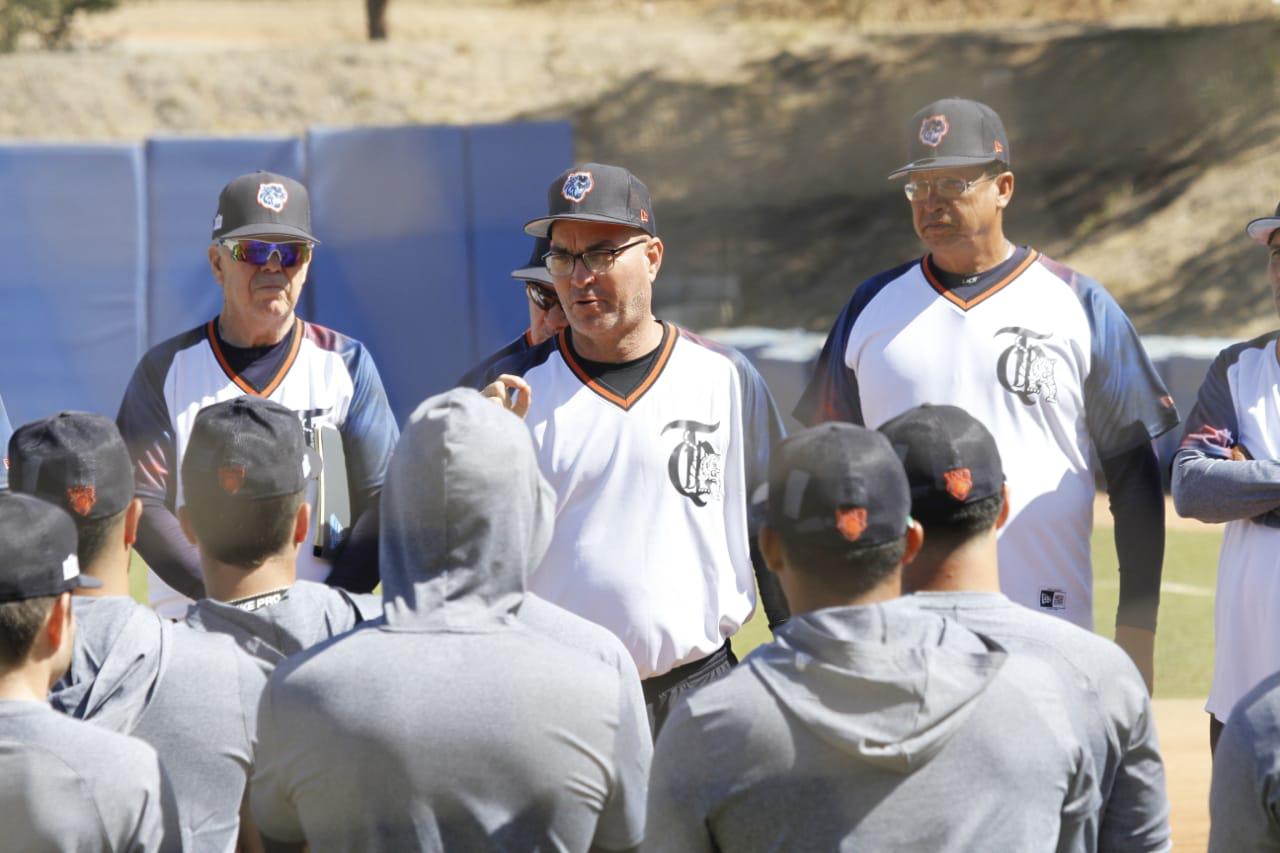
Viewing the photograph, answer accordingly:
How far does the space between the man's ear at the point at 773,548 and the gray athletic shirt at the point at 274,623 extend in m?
0.79

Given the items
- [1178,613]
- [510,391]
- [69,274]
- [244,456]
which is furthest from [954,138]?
[69,274]

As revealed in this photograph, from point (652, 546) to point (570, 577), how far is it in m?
0.22

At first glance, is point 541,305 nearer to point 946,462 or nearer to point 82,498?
point 82,498

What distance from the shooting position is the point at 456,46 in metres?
Result: 31.2

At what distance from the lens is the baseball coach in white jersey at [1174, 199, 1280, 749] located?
4141 millimetres

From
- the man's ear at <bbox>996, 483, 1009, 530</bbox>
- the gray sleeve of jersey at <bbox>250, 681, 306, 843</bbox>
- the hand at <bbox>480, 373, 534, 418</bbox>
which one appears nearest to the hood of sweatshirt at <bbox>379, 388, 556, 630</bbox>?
the gray sleeve of jersey at <bbox>250, 681, 306, 843</bbox>

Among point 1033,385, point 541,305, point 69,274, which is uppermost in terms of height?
point 69,274

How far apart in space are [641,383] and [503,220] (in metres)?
12.9

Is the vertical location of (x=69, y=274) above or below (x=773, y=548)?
above

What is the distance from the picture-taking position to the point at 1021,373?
4312 mm

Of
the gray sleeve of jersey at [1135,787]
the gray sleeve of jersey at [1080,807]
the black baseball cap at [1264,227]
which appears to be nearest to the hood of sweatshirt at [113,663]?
the gray sleeve of jersey at [1080,807]

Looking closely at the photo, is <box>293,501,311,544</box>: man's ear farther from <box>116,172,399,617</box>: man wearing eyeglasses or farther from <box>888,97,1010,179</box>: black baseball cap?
<box>888,97,1010,179</box>: black baseball cap

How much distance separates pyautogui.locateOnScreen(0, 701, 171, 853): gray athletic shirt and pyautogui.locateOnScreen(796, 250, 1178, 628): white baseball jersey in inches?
97.7

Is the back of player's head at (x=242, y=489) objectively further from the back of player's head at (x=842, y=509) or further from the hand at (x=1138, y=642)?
the hand at (x=1138, y=642)
